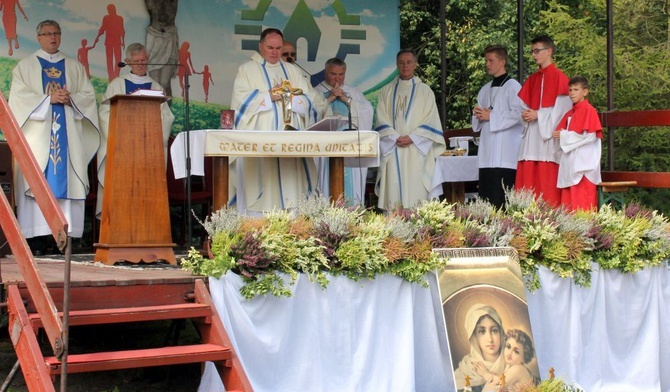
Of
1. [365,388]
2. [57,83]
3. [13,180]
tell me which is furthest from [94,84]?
[365,388]

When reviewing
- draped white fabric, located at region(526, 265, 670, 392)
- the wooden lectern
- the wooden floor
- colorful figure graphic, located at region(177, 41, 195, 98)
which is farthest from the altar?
colorful figure graphic, located at region(177, 41, 195, 98)

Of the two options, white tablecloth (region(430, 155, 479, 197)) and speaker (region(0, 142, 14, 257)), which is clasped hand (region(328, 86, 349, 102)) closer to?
white tablecloth (region(430, 155, 479, 197))

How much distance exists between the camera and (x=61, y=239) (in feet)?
17.3

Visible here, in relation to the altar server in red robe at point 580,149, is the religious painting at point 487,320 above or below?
below

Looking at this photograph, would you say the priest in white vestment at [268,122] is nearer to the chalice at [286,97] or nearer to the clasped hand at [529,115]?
the chalice at [286,97]

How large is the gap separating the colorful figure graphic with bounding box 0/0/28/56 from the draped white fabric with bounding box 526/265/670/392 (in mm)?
6241

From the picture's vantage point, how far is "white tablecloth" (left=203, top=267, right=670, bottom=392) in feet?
22.0

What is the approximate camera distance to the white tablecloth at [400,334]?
6.70 meters

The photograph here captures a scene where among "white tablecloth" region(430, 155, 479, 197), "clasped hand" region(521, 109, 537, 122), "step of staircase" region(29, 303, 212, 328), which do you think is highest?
"clasped hand" region(521, 109, 537, 122)

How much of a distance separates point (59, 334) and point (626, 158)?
18.6 m

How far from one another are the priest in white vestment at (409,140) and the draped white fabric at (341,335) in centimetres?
420

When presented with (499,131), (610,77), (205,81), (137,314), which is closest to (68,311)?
(137,314)

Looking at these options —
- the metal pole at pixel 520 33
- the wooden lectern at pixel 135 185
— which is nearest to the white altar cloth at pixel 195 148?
the wooden lectern at pixel 135 185

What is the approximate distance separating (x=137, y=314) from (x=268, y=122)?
3414mm
